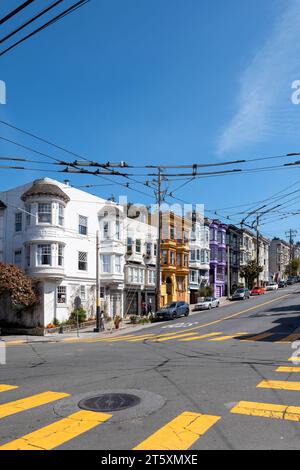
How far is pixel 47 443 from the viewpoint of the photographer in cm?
596

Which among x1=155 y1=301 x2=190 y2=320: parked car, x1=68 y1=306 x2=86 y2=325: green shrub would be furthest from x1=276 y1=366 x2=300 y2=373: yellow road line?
x1=155 y1=301 x2=190 y2=320: parked car

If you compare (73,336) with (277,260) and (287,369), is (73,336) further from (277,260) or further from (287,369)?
(277,260)

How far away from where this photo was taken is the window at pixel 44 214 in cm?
3247

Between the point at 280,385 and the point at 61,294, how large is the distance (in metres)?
25.9

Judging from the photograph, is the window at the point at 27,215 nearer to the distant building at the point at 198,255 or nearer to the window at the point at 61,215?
Result: the window at the point at 61,215

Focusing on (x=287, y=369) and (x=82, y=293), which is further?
(x=82, y=293)

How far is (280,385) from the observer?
362 inches

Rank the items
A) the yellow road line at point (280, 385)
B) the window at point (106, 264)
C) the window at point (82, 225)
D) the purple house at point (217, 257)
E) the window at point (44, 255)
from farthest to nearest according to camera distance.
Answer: the purple house at point (217, 257) < the window at point (106, 264) < the window at point (82, 225) < the window at point (44, 255) < the yellow road line at point (280, 385)

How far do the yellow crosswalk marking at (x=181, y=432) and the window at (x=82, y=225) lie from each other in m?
29.5

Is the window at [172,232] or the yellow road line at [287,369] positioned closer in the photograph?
the yellow road line at [287,369]

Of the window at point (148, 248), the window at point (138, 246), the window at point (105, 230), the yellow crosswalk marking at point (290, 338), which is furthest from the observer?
the window at point (148, 248)

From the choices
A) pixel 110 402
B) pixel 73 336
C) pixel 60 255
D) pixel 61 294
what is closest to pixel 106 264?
pixel 60 255

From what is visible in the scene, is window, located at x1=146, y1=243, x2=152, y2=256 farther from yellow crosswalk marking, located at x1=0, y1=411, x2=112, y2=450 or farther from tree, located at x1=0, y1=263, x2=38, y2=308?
yellow crosswalk marking, located at x1=0, y1=411, x2=112, y2=450

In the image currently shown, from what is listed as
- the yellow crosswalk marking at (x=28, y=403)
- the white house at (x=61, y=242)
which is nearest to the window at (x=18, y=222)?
the white house at (x=61, y=242)
